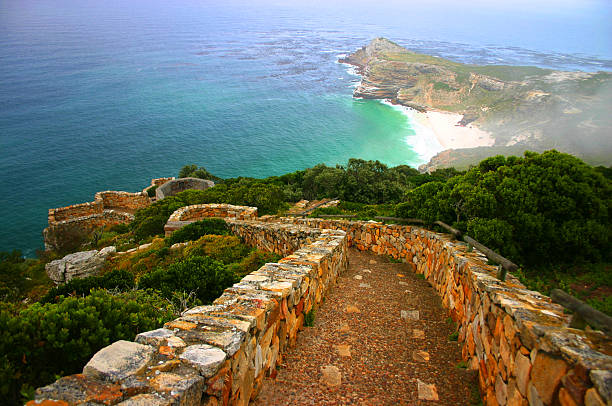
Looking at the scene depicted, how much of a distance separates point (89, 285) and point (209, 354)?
13.6 feet

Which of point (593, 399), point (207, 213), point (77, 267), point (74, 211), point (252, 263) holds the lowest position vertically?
point (74, 211)

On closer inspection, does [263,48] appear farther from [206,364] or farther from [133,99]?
[206,364]

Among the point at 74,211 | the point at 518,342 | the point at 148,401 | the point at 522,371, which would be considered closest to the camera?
the point at 148,401

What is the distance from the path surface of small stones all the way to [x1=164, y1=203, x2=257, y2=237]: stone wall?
834 cm

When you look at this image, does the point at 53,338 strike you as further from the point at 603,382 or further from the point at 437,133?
the point at 437,133

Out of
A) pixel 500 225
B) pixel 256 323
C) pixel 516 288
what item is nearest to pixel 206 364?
pixel 256 323

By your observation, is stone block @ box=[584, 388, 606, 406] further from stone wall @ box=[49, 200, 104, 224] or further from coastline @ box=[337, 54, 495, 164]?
coastline @ box=[337, 54, 495, 164]

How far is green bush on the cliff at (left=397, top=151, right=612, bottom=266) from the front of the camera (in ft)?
20.2

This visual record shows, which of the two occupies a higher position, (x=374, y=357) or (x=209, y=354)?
(x=209, y=354)

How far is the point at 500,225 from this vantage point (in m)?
6.77

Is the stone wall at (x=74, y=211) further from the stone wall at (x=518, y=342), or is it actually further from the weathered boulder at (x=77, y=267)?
the stone wall at (x=518, y=342)

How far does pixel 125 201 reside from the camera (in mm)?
31078

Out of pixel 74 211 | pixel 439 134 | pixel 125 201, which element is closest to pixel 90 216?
pixel 74 211

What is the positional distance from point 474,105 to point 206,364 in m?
88.3
